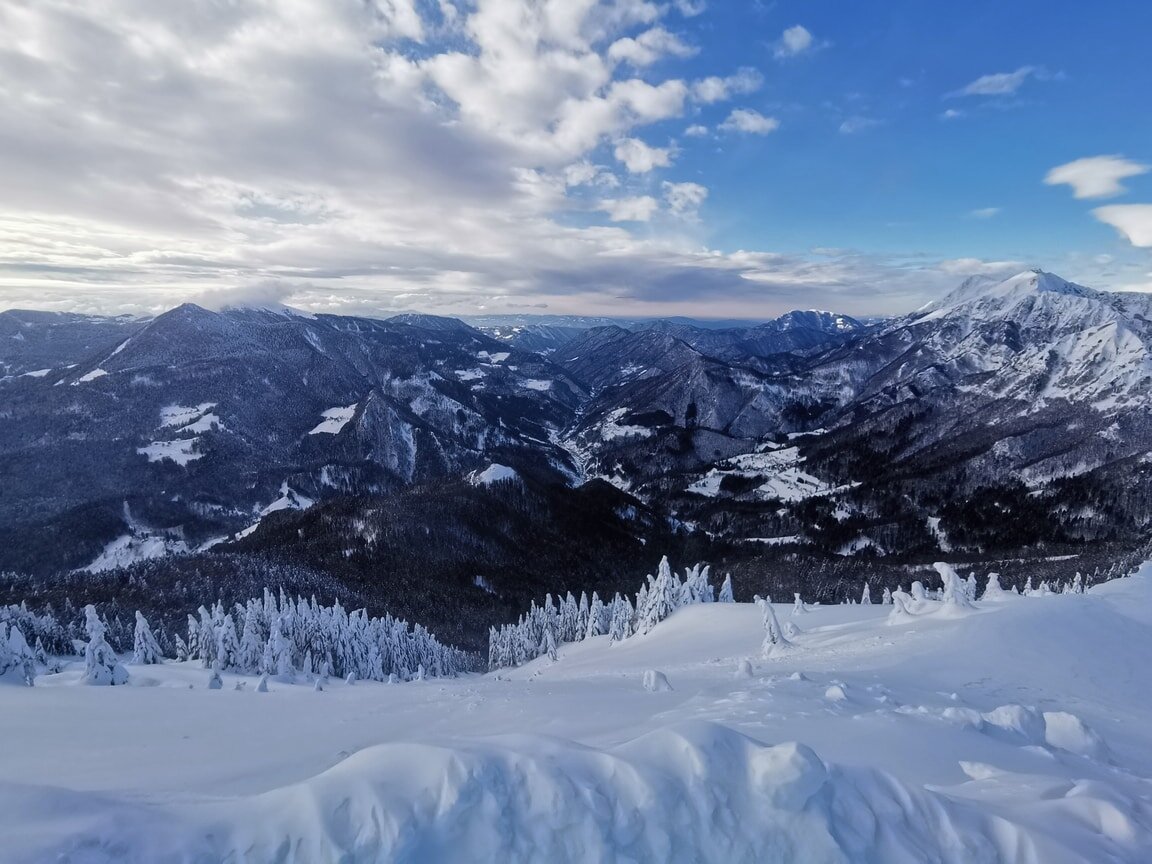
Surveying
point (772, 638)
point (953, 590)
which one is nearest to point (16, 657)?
point (772, 638)

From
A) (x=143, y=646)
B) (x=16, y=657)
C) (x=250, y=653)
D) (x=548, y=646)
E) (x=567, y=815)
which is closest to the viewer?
(x=567, y=815)

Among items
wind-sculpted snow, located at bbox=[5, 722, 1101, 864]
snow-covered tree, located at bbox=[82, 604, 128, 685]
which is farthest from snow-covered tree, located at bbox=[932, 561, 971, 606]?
snow-covered tree, located at bbox=[82, 604, 128, 685]

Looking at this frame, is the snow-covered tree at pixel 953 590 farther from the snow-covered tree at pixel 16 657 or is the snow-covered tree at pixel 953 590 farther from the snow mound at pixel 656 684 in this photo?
the snow-covered tree at pixel 16 657

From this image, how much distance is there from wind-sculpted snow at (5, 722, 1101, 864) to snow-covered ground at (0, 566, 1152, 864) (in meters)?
0.04

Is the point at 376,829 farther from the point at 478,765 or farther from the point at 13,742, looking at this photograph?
the point at 13,742

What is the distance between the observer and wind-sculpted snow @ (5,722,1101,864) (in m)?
8.77

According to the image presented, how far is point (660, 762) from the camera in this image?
10.3m

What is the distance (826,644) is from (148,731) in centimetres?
4099

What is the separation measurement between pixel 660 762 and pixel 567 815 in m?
2.00

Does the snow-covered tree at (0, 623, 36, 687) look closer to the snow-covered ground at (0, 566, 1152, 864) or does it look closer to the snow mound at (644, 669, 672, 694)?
the snow-covered ground at (0, 566, 1152, 864)

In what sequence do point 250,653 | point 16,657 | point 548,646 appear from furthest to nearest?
point 548,646 → point 250,653 → point 16,657

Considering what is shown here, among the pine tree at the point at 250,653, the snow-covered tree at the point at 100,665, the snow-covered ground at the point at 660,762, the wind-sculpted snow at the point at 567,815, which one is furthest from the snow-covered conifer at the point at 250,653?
the wind-sculpted snow at the point at 567,815

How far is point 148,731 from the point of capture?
24.0m

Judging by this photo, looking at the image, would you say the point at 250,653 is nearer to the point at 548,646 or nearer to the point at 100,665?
the point at 100,665
